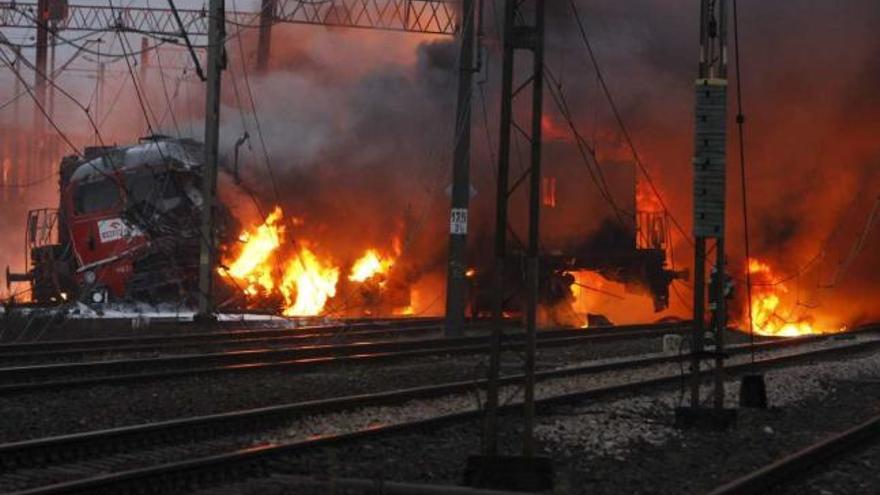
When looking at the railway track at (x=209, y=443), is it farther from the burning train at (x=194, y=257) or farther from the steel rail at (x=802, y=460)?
the burning train at (x=194, y=257)

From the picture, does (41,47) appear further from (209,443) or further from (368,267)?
(209,443)

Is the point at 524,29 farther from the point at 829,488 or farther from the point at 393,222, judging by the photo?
the point at 393,222

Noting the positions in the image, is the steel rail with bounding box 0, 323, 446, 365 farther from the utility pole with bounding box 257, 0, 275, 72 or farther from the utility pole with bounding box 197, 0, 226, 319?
the utility pole with bounding box 257, 0, 275, 72

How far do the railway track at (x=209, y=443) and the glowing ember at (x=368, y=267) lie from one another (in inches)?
621

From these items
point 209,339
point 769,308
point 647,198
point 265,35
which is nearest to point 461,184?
point 209,339

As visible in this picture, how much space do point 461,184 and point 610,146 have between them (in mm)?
10005

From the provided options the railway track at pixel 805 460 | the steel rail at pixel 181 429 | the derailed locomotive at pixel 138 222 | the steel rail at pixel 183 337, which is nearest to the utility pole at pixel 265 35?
the derailed locomotive at pixel 138 222

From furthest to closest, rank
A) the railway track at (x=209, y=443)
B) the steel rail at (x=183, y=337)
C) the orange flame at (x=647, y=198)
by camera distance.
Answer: the orange flame at (x=647, y=198)
the steel rail at (x=183, y=337)
the railway track at (x=209, y=443)

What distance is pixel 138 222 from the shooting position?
76.6 feet

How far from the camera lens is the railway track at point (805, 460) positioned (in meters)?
6.87

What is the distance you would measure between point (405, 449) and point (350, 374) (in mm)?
5053

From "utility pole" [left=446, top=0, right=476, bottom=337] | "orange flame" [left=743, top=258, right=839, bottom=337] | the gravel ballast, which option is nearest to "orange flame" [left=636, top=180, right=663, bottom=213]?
"orange flame" [left=743, top=258, right=839, bottom=337]

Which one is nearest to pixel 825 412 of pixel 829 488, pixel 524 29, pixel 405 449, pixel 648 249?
pixel 829 488

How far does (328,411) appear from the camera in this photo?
9961mm
